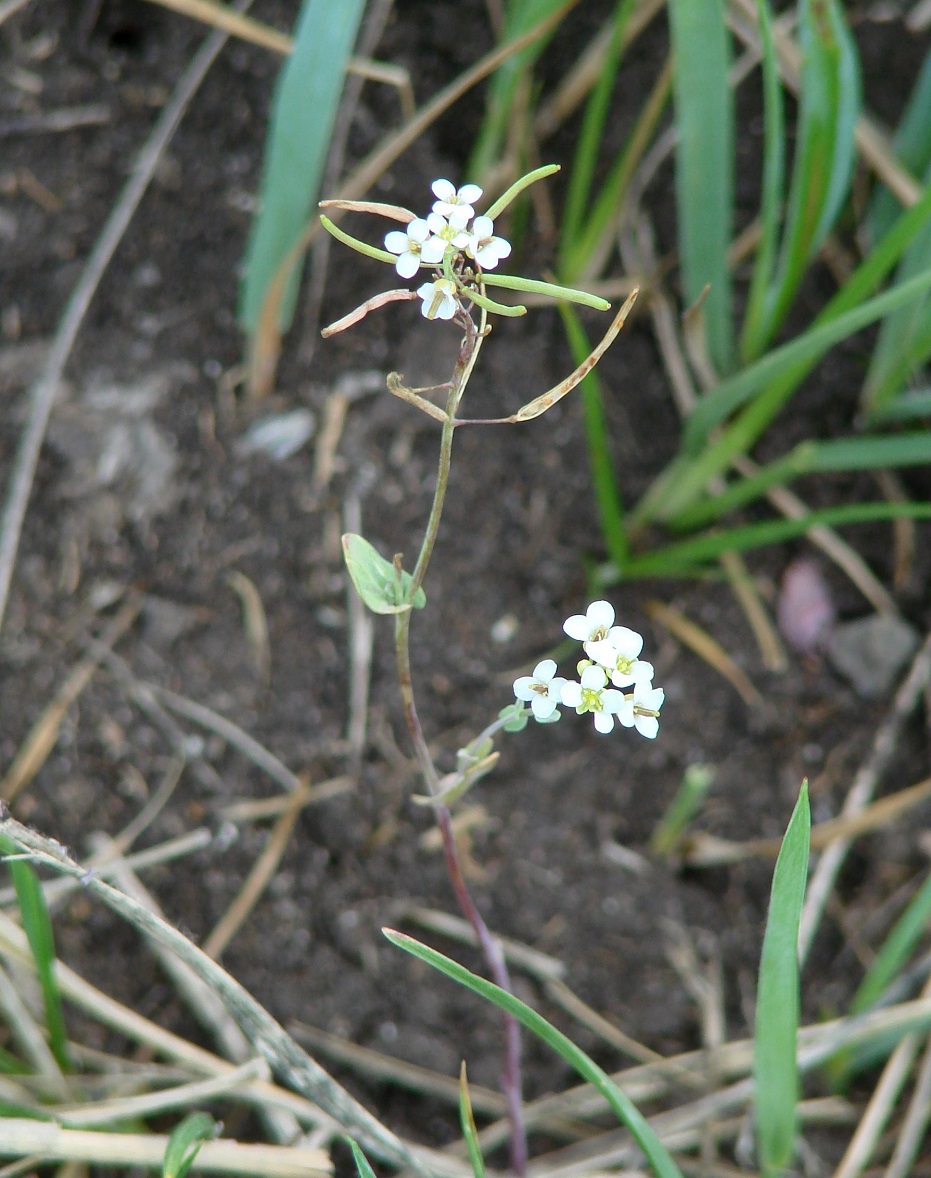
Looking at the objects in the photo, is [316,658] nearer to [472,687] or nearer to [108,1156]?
[472,687]

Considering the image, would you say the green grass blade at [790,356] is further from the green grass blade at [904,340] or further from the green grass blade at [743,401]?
the green grass blade at [904,340]

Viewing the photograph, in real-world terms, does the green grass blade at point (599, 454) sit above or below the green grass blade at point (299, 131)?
below

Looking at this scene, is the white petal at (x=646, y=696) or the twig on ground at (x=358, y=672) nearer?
the white petal at (x=646, y=696)

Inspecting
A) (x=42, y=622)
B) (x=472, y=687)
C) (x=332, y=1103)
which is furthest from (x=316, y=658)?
(x=332, y=1103)

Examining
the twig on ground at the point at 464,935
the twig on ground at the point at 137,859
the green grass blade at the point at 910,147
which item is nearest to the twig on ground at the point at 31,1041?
the twig on ground at the point at 137,859

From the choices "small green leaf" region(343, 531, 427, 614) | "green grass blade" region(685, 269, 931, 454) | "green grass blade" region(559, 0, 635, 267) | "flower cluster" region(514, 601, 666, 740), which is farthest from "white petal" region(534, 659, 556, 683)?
"green grass blade" region(559, 0, 635, 267)

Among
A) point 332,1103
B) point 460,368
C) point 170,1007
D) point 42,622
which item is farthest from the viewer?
point 42,622

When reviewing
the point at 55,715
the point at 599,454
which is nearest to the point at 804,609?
the point at 599,454
